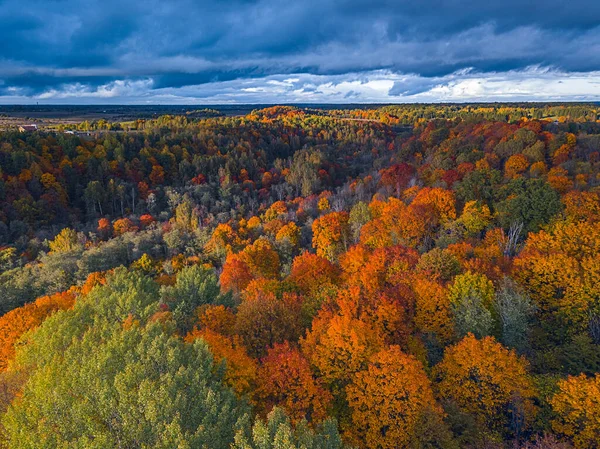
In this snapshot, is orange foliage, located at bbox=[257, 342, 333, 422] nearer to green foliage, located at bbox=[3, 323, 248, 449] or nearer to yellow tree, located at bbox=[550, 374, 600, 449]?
green foliage, located at bbox=[3, 323, 248, 449]

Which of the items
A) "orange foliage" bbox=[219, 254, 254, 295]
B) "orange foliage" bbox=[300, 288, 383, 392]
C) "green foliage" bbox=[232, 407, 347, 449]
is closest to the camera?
"green foliage" bbox=[232, 407, 347, 449]

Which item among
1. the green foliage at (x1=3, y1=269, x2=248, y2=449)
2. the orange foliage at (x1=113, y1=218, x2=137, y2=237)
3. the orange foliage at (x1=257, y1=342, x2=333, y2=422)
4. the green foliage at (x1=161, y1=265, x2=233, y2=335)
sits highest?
the green foliage at (x1=3, y1=269, x2=248, y2=449)

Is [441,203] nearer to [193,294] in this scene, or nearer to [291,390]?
[193,294]

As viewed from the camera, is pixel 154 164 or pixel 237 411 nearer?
pixel 237 411

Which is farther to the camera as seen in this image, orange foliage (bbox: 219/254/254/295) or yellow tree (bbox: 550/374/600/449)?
orange foliage (bbox: 219/254/254/295)

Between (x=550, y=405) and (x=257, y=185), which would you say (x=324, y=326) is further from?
(x=257, y=185)

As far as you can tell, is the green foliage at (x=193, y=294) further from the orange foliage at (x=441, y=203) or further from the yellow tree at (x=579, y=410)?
the orange foliage at (x=441, y=203)

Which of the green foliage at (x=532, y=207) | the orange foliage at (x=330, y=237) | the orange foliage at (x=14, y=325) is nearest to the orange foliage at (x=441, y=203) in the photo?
the green foliage at (x=532, y=207)

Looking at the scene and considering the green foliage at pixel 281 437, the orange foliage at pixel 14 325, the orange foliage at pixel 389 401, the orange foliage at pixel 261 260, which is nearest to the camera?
the green foliage at pixel 281 437

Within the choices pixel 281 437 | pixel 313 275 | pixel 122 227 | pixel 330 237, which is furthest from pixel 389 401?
pixel 122 227

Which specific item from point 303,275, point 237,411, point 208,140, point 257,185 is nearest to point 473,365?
point 237,411

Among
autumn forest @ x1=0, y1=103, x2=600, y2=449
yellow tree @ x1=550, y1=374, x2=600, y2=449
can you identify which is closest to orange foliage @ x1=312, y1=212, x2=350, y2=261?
autumn forest @ x1=0, y1=103, x2=600, y2=449
